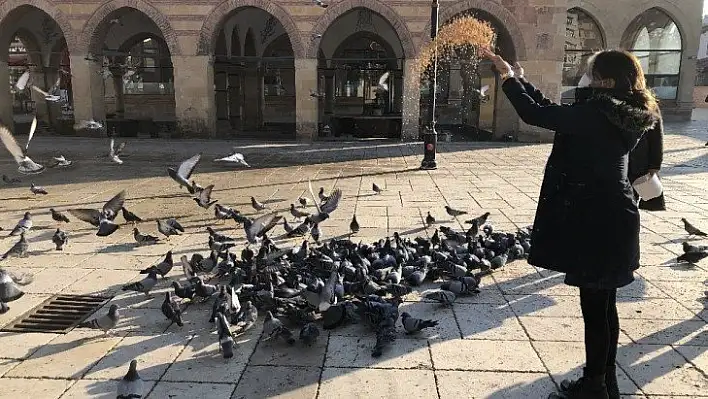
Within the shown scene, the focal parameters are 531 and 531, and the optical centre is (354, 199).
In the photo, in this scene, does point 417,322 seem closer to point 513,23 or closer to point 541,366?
point 541,366

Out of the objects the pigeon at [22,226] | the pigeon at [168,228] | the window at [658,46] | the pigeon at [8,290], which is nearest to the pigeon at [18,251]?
the pigeon at [22,226]

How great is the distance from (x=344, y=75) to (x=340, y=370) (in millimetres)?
27641

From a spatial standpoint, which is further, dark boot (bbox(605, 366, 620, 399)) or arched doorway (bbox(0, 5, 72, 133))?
arched doorway (bbox(0, 5, 72, 133))

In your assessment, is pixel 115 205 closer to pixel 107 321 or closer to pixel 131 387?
pixel 107 321

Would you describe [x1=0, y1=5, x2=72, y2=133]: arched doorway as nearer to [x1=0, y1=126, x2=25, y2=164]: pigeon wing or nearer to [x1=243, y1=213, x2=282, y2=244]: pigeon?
[x1=0, y1=126, x2=25, y2=164]: pigeon wing

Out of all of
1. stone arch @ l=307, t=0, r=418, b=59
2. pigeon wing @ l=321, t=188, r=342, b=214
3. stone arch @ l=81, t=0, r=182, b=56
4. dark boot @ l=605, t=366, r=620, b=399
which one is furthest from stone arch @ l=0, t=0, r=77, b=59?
dark boot @ l=605, t=366, r=620, b=399

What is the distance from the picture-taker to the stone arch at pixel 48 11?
60.6 ft

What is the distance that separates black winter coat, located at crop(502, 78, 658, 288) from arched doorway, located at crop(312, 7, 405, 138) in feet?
51.5

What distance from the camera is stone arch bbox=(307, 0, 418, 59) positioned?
17.8 m

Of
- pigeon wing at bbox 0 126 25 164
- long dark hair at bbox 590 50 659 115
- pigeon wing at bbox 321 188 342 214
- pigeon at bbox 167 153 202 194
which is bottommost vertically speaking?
pigeon wing at bbox 321 188 342 214

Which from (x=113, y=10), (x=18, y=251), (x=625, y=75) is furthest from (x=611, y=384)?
(x=113, y=10)

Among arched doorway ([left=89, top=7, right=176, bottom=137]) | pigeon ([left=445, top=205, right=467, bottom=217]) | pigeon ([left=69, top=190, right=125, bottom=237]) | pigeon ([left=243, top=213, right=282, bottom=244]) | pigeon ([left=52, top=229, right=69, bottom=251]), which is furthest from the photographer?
arched doorway ([left=89, top=7, right=176, bottom=137])

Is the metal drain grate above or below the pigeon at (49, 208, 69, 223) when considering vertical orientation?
below

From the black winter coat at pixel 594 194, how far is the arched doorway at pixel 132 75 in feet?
62.8
